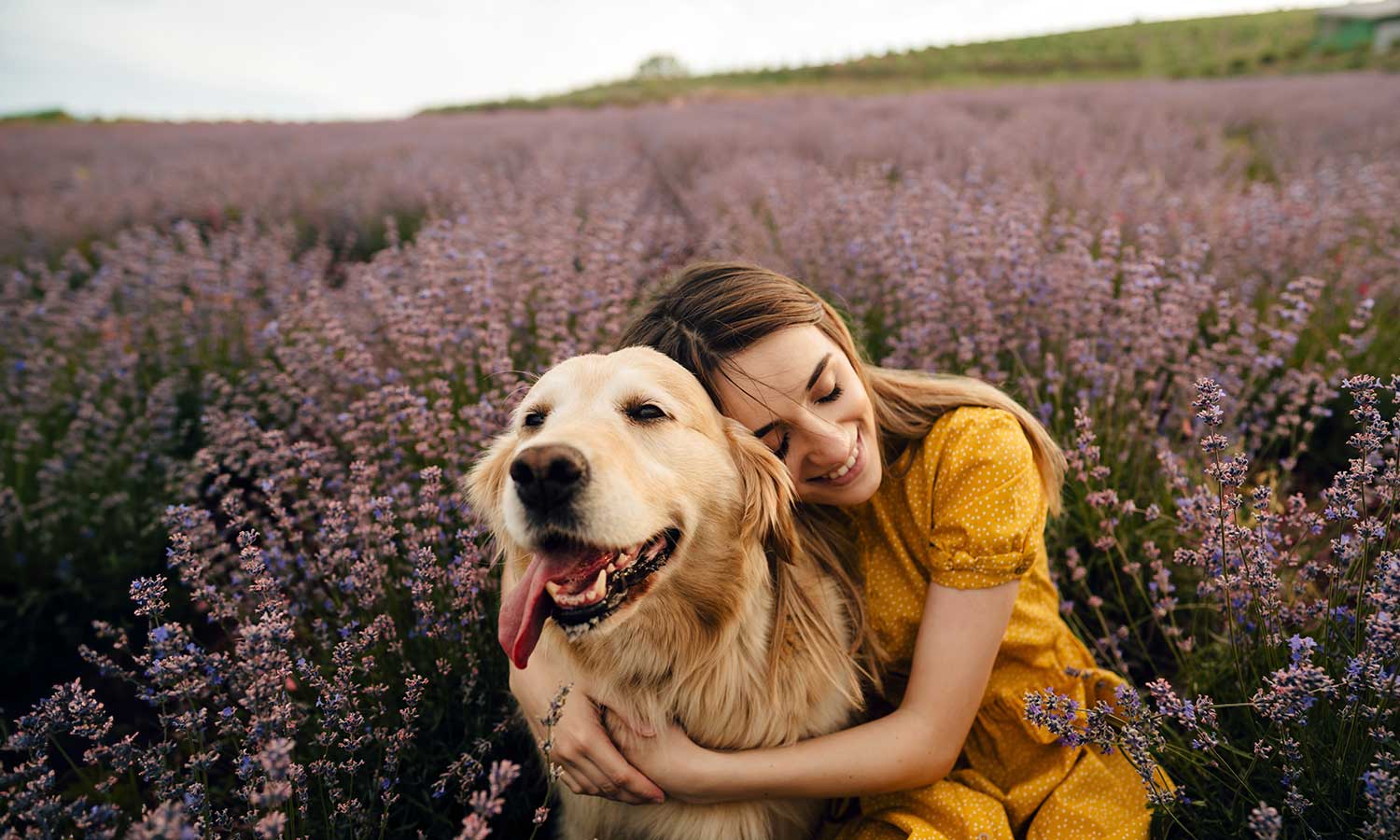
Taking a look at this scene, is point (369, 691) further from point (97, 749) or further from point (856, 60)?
point (856, 60)

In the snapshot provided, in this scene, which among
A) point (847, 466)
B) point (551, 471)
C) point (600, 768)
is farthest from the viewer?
point (847, 466)

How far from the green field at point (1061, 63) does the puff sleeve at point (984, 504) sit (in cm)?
2272

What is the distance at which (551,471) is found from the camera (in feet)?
4.59

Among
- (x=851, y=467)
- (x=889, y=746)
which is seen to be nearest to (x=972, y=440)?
(x=851, y=467)

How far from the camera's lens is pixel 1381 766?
1229 millimetres

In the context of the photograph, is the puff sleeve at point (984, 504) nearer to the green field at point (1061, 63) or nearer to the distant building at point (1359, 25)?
the green field at point (1061, 63)

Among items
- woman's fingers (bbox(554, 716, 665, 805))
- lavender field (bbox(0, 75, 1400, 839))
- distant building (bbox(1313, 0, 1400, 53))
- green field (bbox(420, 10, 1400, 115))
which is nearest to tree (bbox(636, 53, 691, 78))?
green field (bbox(420, 10, 1400, 115))

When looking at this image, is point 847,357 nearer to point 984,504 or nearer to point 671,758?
point 984,504

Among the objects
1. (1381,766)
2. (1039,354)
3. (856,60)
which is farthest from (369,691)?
(856,60)

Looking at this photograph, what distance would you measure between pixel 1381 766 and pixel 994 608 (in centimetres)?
68

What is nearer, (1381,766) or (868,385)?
(1381,766)

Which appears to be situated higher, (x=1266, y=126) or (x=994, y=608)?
(x=994, y=608)

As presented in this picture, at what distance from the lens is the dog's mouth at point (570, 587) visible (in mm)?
1479

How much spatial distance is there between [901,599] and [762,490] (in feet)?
1.99
